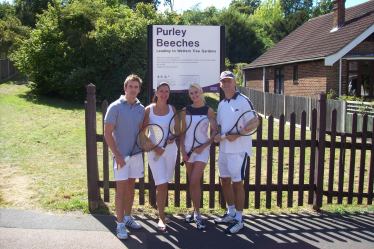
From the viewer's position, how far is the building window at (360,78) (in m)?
18.1

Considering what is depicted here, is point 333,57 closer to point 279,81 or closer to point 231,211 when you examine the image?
point 279,81

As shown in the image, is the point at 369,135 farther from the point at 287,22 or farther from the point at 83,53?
the point at 287,22

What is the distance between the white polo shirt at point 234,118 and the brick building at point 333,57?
1501 centimetres

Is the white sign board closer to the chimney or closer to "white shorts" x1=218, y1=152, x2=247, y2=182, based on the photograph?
"white shorts" x1=218, y1=152, x2=247, y2=182

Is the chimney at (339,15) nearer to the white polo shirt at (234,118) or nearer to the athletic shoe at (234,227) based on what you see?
the white polo shirt at (234,118)

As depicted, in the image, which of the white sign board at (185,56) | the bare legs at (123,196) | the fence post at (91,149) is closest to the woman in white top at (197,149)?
the bare legs at (123,196)

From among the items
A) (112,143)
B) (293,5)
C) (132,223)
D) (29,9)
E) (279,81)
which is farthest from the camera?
(293,5)

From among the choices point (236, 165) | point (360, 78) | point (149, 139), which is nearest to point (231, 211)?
point (236, 165)

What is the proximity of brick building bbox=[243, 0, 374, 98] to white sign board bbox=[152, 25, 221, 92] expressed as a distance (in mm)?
13976

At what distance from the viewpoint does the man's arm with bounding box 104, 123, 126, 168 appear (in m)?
4.16

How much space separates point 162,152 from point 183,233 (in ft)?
3.57

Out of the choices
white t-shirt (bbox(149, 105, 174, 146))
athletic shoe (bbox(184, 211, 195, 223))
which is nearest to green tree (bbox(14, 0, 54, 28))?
white t-shirt (bbox(149, 105, 174, 146))

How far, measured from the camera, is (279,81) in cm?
2489

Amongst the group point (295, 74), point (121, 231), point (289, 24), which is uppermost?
point (289, 24)
